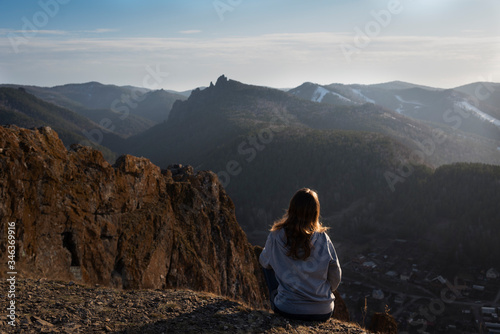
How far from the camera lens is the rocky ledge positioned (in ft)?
25.6

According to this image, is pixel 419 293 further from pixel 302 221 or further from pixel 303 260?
pixel 302 221

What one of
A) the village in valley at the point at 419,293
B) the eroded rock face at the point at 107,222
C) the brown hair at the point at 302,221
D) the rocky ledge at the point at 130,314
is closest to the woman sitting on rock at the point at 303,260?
the brown hair at the point at 302,221

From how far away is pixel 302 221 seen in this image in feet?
24.6

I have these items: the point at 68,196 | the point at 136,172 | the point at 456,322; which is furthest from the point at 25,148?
the point at 456,322

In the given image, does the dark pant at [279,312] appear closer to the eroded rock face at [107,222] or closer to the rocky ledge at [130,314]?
the rocky ledge at [130,314]

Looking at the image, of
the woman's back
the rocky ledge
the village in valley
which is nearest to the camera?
the woman's back

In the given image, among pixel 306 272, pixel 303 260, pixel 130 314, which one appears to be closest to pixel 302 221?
pixel 303 260

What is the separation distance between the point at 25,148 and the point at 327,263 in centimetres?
1093

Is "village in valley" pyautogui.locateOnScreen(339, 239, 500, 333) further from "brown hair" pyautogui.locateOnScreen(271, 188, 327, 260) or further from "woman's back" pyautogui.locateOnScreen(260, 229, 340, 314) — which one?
"brown hair" pyautogui.locateOnScreen(271, 188, 327, 260)

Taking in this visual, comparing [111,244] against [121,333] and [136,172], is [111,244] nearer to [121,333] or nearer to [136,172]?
[136,172]

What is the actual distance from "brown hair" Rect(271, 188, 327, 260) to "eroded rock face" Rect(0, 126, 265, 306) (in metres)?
7.80

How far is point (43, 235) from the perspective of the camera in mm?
12789

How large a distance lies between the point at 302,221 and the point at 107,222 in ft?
35.6

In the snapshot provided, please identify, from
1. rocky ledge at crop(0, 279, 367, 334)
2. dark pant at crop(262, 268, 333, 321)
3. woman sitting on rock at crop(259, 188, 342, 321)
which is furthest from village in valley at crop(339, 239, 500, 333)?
woman sitting on rock at crop(259, 188, 342, 321)
